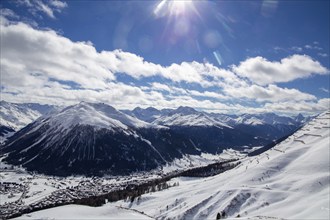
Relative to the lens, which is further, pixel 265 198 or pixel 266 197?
pixel 266 197

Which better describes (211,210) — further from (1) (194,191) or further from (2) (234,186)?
(1) (194,191)

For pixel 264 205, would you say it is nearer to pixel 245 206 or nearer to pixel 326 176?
pixel 245 206

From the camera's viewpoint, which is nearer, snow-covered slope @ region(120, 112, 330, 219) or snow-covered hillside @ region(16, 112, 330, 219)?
snow-covered hillside @ region(16, 112, 330, 219)

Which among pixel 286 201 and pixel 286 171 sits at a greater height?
pixel 286 171

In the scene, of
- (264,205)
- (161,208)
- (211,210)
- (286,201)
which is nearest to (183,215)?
(211,210)

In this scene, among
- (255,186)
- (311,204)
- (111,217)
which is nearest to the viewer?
(111,217)

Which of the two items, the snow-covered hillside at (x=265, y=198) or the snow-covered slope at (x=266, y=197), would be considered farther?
the snow-covered slope at (x=266, y=197)

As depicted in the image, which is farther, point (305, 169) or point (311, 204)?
point (305, 169)

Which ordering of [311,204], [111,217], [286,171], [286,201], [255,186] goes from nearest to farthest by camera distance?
[111,217]
[311,204]
[286,201]
[255,186]
[286,171]

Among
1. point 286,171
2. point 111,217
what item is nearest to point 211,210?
point 286,171

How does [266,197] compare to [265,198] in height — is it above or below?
above
